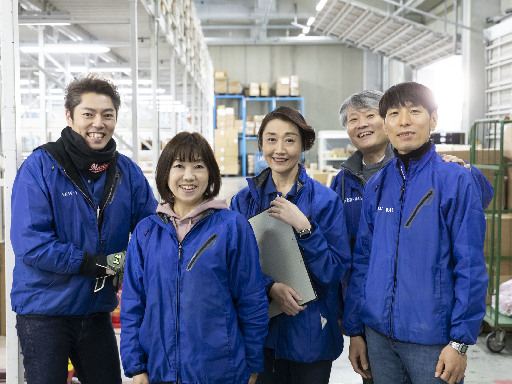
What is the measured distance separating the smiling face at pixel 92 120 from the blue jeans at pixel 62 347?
827 millimetres

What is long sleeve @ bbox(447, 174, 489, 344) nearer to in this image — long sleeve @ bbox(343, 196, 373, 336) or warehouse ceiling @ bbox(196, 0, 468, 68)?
long sleeve @ bbox(343, 196, 373, 336)

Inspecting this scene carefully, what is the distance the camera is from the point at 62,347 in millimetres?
2367

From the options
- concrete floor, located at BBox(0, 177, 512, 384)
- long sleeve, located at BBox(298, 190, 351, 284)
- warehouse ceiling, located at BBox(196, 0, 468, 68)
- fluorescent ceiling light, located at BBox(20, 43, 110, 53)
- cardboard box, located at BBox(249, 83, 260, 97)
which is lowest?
concrete floor, located at BBox(0, 177, 512, 384)

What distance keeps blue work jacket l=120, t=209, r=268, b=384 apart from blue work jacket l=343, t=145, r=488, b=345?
0.49 m

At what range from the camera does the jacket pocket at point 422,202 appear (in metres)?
1.98

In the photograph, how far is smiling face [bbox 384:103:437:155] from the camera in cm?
204

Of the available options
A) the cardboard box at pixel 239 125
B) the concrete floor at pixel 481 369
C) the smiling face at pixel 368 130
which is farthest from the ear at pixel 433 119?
the cardboard box at pixel 239 125

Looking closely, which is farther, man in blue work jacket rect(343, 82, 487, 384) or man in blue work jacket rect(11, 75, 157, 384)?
man in blue work jacket rect(11, 75, 157, 384)

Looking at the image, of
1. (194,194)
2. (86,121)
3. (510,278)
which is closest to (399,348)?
(194,194)

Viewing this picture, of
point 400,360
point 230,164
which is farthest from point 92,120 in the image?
point 230,164

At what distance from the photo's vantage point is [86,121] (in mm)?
2477

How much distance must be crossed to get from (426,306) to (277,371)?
2.59ft

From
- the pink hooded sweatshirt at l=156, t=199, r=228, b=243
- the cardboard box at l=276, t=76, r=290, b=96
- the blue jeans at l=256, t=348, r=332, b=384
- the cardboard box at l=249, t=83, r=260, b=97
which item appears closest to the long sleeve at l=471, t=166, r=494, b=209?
the blue jeans at l=256, t=348, r=332, b=384

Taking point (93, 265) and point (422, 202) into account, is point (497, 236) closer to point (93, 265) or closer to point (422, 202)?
point (422, 202)
